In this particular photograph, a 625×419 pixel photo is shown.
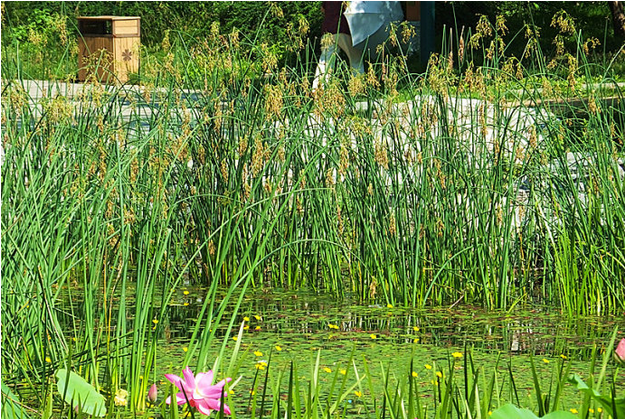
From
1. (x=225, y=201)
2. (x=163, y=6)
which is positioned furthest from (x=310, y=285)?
(x=163, y=6)

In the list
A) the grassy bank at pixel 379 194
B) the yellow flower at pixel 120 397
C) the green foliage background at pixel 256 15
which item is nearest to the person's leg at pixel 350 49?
the green foliage background at pixel 256 15

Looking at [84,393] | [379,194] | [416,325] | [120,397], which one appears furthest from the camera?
[379,194]

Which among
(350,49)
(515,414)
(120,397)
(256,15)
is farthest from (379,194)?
(256,15)

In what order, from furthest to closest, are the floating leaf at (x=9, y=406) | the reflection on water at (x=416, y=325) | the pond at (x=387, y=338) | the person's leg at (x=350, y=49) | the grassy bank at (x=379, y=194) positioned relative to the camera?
the person's leg at (x=350, y=49) → the grassy bank at (x=379, y=194) → the reflection on water at (x=416, y=325) → the pond at (x=387, y=338) → the floating leaf at (x=9, y=406)

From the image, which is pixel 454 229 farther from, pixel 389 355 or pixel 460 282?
pixel 389 355

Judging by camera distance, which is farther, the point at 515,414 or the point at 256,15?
the point at 256,15

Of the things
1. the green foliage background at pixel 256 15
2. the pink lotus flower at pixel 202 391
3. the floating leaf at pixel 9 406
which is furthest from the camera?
the green foliage background at pixel 256 15

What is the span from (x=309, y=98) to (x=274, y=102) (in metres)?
0.52

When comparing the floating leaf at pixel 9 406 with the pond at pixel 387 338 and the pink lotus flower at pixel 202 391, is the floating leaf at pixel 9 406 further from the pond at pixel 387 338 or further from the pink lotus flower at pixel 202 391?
the pond at pixel 387 338

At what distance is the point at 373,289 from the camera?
11.6ft

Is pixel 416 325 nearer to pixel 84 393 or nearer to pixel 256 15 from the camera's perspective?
pixel 84 393

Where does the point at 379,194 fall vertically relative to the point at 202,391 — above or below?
above

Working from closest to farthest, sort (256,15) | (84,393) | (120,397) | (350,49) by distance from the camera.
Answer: (84,393) → (120,397) → (350,49) → (256,15)

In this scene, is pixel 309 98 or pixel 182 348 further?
pixel 309 98
